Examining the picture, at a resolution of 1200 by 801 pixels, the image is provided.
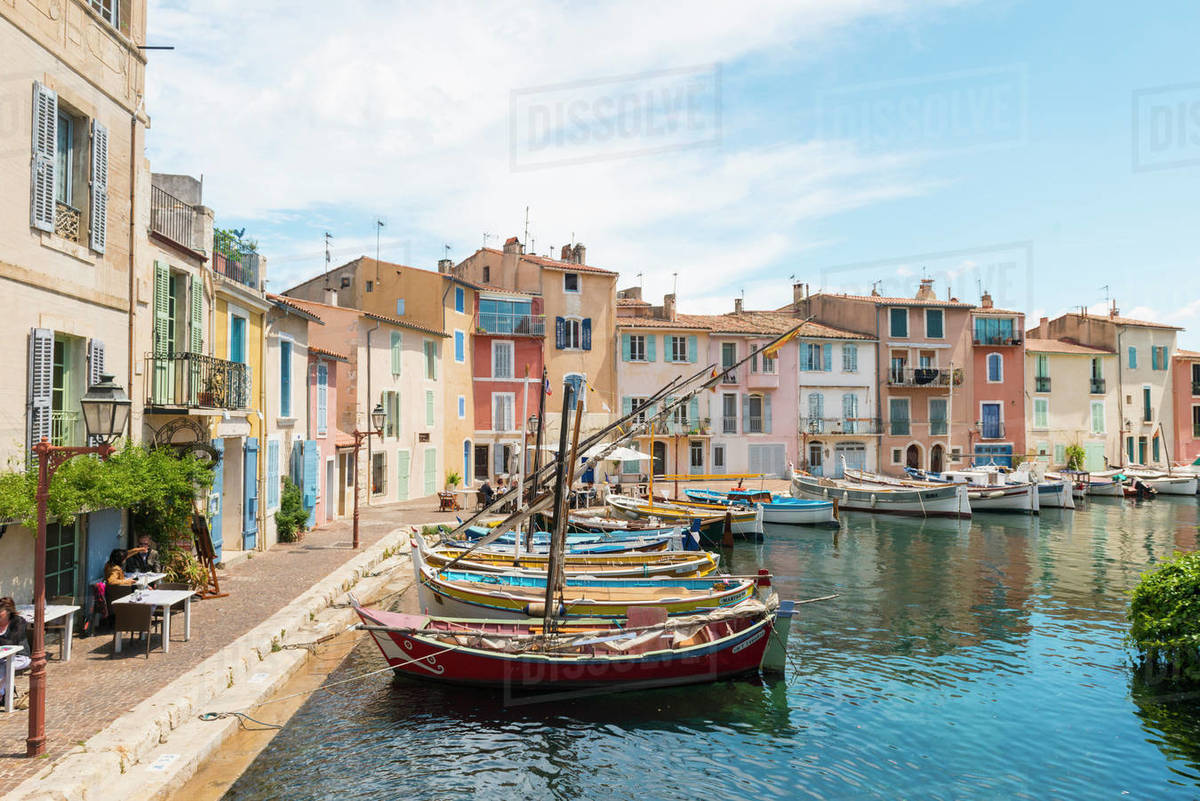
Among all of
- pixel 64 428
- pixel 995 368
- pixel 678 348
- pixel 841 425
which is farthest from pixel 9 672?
pixel 995 368

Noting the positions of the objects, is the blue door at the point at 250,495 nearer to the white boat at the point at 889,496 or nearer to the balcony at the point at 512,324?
the balcony at the point at 512,324

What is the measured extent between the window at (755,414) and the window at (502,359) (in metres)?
14.6

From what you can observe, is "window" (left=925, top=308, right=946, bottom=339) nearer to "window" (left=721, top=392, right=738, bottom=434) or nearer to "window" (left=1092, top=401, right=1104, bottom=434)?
"window" (left=721, top=392, right=738, bottom=434)

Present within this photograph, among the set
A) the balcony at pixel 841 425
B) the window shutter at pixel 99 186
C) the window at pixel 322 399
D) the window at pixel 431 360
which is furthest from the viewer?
the balcony at pixel 841 425

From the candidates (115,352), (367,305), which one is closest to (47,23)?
(115,352)

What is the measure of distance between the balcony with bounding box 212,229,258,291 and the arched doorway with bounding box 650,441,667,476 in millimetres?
28890

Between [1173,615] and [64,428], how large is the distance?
54.1 feet

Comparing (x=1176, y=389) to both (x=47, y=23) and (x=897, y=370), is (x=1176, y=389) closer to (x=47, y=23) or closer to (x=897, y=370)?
(x=897, y=370)

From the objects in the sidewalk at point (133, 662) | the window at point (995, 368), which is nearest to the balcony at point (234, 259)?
the sidewalk at point (133, 662)

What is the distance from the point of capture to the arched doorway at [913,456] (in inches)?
2018

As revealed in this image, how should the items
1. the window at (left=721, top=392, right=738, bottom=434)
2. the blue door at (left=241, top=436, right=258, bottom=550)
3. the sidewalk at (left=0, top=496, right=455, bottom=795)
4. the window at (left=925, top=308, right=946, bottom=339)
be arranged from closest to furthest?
1. the sidewalk at (left=0, top=496, right=455, bottom=795)
2. the blue door at (left=241, top=436, right=258, bottom=550)
3. the window at (left=721, top=392, right=738, bottom=434)
4. the window at (left=925, top=308, right=946, bottom=339)

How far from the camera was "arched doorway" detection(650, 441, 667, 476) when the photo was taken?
150ft

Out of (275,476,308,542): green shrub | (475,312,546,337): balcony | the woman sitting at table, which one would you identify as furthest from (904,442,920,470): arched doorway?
the woman sitting at table

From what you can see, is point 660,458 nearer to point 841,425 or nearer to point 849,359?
point 841,425
